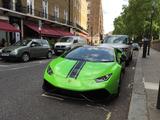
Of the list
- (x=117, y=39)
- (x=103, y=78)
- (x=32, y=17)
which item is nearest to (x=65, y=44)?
(x=32, y=17)

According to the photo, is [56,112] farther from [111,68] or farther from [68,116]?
[111,68]

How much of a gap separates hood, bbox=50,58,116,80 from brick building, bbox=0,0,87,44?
1572cm

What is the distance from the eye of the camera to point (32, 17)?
93.9 feet

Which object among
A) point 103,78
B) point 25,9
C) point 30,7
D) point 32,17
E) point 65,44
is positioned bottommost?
point 103,78

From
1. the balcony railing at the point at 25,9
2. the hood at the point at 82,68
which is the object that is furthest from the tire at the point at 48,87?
the balcony railing at the point at 25,9

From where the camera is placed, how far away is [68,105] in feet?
18.4

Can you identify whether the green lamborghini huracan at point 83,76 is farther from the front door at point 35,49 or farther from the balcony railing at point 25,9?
the balcony railing at point 25,9

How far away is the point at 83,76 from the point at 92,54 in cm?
162

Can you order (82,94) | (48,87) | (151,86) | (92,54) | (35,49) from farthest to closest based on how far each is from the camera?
1. (35,49)
2. (151,86)
3. (92,54)
4. (48,87)
5. (82,94)

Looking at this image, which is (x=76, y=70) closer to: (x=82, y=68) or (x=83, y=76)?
(x=82, y=68)

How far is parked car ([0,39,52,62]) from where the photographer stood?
49.9ft

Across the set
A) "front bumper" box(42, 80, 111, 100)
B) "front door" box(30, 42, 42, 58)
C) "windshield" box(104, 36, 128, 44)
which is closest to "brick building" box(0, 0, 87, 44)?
"front door" box(30, 42, 42, 58)

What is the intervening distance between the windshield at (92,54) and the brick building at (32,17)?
14848 mm

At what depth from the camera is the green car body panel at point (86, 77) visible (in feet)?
18.2
